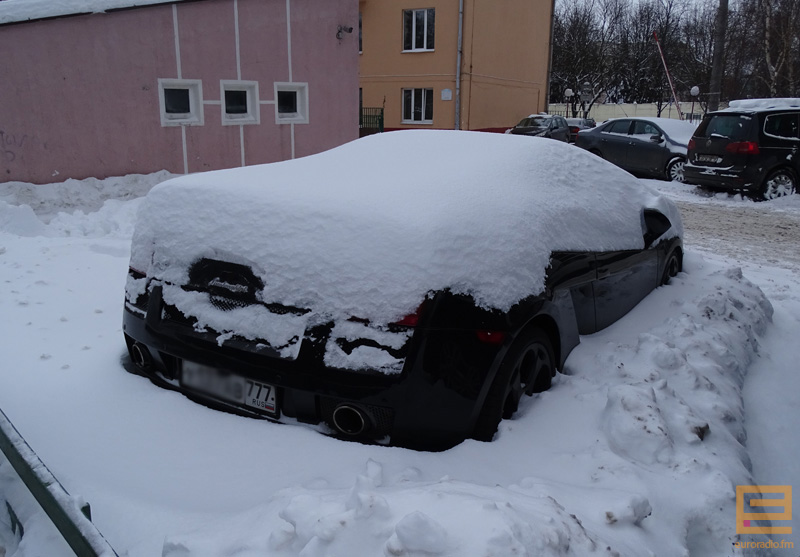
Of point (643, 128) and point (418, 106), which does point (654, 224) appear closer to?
point (643, 128)

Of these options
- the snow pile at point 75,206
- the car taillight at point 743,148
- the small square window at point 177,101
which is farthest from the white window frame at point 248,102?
the car taillight at point 743,148

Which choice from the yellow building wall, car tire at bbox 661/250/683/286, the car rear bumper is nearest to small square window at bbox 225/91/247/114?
the car rear bumper

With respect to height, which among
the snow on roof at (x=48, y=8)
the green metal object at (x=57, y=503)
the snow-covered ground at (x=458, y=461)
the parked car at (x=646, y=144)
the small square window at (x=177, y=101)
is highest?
the snow on roof at (x=48, y=8)

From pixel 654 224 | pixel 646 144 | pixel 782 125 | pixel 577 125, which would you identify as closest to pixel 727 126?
pixel 782 125

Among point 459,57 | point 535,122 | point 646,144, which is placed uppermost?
point 459,57

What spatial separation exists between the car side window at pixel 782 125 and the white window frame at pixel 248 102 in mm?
9518

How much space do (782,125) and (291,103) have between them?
9404mm

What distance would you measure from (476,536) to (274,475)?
3.19ft

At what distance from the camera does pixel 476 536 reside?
1794 millimetres

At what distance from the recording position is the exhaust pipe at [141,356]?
301 centimetres

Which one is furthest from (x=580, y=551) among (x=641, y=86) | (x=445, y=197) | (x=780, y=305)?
(x=641, y=86)

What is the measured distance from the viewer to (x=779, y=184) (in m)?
12.0

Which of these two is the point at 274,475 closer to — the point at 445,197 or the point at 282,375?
the point at 282,375

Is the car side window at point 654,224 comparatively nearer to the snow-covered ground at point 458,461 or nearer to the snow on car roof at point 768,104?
the snow-covered ground at point 458,461
